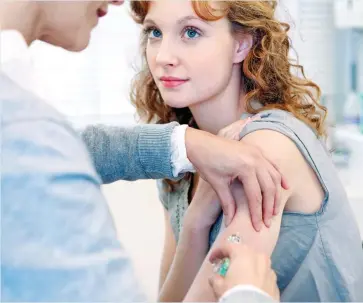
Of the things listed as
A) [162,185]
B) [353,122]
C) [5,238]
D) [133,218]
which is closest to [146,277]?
[133,218]

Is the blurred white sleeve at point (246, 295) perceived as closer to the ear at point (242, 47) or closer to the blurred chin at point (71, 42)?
the blurred chin at point (71, 42)

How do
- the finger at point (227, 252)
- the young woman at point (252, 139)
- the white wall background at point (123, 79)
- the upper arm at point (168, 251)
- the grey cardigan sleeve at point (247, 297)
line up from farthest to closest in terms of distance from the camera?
the white wall background at point (123, 79) < the upper arm at point (168, 251) < the young woman at point (252, 139) < the finger at point (227, 252) < the grey cardigan sleeve at point (247, 297)

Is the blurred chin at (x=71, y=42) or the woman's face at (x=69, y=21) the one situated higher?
the woman's face at (x=69, y=21)

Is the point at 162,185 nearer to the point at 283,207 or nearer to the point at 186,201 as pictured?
the point at 186,201

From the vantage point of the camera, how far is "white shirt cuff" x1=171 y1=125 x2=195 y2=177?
3.19 feet

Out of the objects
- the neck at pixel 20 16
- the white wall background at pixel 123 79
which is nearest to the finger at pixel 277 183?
the neck at pixel 20 16

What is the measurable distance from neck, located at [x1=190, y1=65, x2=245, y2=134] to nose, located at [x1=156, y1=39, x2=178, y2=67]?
120mm

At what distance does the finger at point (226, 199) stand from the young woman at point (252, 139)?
0.05ft

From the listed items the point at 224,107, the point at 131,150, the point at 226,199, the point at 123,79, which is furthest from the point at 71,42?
→ the point at 123,79

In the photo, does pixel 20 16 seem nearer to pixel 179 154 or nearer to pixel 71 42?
pixel 71 42

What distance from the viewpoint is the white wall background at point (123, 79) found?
2002mm

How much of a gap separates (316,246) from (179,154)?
11.5 inches

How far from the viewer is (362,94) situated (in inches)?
81.0

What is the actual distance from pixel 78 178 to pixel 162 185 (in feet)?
2.71
